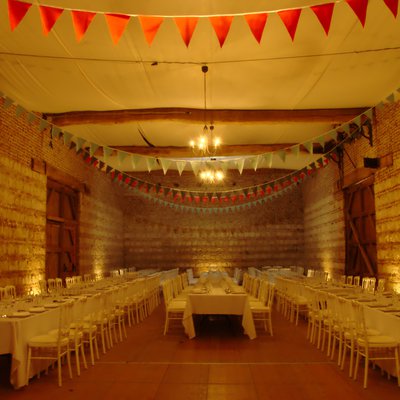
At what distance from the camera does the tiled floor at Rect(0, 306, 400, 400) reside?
14.4ft

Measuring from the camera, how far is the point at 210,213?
17422 millimetres

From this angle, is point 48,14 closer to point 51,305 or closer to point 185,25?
point 185,25

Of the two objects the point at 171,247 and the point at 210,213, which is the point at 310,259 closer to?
the point at 210,213


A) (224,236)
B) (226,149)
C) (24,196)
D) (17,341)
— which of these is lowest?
(17,341)

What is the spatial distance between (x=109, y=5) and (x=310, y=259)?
12410 mm

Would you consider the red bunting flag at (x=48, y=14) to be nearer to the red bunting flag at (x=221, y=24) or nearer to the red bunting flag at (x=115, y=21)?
the red bunting flag at (x=115, y=21)

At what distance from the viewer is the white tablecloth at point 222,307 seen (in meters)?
7.04

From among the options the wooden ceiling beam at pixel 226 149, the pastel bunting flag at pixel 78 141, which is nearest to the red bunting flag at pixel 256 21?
the pastel bunting flag at pixel 78 141

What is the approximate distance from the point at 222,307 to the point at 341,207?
6.65 metres

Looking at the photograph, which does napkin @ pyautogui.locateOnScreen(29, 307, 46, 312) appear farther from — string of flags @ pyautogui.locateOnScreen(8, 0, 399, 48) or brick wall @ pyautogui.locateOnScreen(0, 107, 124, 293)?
brick wall @ pyautogui.locateOnScreen(0, 107, 124, 293)

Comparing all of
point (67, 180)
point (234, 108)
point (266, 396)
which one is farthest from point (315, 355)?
point (67, 180)

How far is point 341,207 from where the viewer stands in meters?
12.6

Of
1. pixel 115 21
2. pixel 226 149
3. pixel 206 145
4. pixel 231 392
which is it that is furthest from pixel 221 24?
pixel 226 149

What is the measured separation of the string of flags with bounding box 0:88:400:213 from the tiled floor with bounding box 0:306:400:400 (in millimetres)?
3878
